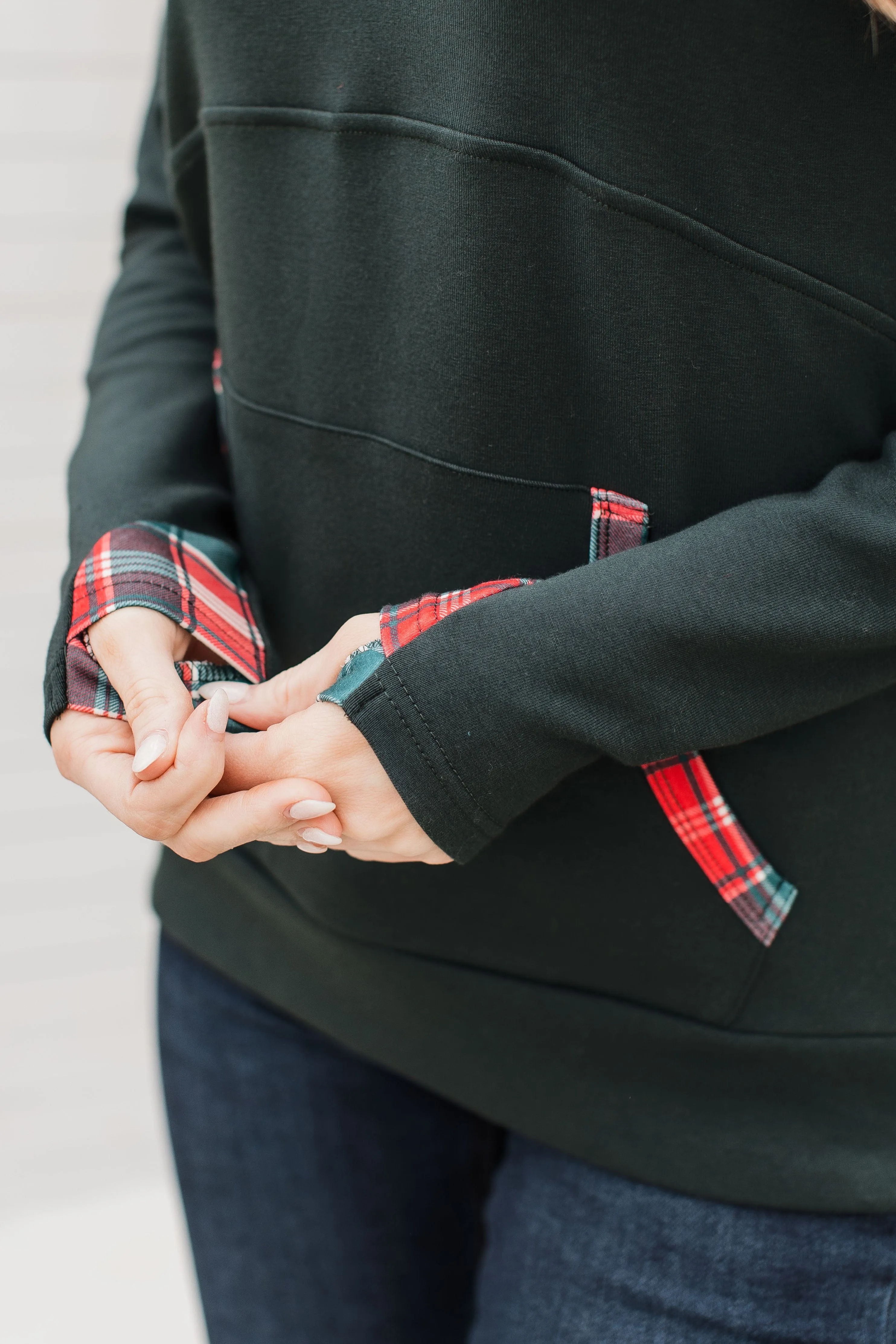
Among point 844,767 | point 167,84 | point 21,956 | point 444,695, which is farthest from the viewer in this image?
point 21,956

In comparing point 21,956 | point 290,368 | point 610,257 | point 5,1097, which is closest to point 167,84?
point 290,368

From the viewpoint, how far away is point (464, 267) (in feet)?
1.86

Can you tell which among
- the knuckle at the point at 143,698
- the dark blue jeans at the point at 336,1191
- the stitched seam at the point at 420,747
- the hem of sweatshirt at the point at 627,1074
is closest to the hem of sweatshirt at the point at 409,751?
the stitched seam at the point at 420,747

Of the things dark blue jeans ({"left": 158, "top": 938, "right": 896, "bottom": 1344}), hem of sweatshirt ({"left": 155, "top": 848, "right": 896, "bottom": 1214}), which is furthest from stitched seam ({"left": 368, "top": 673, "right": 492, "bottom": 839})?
dark blue jeans ({"left": 158, "top": 938, "right": 896, "bottom": 1344})

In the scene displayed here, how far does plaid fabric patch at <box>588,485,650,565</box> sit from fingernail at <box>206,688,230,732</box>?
0.22m

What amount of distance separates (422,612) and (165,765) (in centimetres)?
16

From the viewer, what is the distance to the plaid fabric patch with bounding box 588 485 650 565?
0.59 metres

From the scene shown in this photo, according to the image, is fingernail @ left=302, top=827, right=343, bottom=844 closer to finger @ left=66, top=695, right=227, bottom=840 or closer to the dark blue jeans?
finger @ left=66, top=695, right=227, bottom=840

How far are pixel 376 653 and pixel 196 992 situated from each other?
1.59 feet

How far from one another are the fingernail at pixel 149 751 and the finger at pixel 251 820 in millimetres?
45

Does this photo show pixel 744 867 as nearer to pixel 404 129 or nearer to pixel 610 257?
pixel 610 257

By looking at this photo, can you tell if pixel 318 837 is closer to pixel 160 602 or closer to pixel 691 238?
pixel 160 602

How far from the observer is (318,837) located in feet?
1.80

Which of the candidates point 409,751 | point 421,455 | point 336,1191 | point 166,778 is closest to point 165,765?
point 166,778
